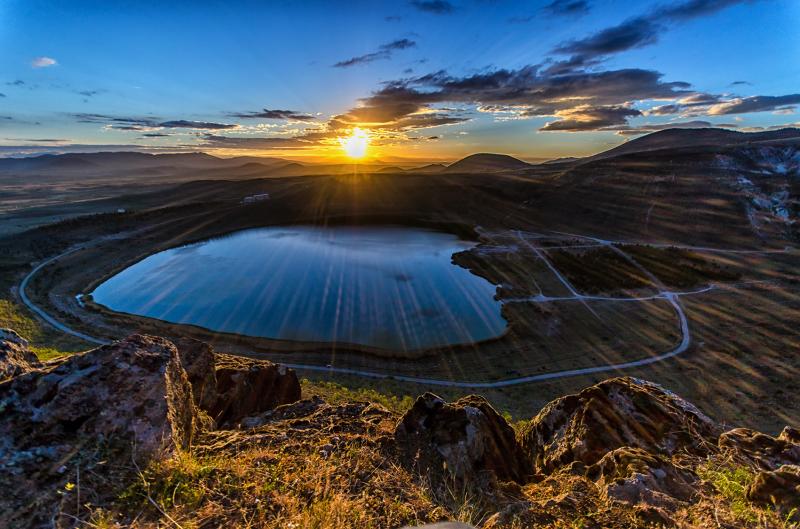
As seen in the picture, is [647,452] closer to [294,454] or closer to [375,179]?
[294,454]

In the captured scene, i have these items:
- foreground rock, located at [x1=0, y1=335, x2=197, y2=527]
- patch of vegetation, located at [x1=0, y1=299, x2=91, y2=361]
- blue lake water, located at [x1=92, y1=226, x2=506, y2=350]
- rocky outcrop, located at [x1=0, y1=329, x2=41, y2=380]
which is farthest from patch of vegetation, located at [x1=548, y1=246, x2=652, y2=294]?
patch of vegetation, located at [x1=0, y1=299, x2=91, y2=361]

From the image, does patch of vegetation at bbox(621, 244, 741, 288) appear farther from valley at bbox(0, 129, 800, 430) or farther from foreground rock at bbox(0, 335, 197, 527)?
foreground rock at bbox(0, 335, 197, 527)

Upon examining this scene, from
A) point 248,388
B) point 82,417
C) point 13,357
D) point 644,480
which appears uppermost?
point 13,357

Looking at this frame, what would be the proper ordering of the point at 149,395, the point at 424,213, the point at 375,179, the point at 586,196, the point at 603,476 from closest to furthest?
the point at 149,395 → the point at 603,476 → the point at 586,196 → the point at 424,213 → the point at 375,179

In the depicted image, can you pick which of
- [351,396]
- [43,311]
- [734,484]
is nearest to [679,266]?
[351,396]

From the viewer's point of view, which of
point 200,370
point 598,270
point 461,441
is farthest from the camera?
point 598,270

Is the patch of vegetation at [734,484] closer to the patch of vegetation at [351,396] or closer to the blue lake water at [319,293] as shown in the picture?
the patch of vegetation at [351,396]

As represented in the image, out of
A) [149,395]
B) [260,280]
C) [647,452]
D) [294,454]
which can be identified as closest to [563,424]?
[647,452]

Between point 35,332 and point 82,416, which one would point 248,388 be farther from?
point 35,332
